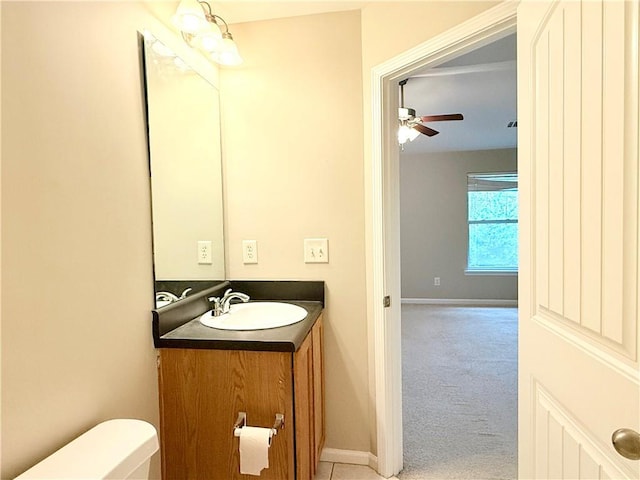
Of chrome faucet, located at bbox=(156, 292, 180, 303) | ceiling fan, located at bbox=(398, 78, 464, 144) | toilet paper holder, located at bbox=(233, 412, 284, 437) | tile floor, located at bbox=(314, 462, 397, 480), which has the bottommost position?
tile floor, located at bbox=(314, 462, 397, 480)

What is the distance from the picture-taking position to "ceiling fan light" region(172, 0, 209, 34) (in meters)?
1.47

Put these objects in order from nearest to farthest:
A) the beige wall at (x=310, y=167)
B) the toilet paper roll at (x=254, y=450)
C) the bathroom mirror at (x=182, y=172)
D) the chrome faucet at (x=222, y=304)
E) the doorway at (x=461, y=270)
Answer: the toilet paper roll at (x=254, y=450), the bathroom mirror at (x=182, y=172), the chrome faucet at (x=222, y=304), the beige wall at (x=310, y=167), the doorway at (x=461, y=270)

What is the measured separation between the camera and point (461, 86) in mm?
3234

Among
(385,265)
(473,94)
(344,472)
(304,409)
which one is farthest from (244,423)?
(473,94)

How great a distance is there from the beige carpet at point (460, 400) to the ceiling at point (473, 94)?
211 centimetres

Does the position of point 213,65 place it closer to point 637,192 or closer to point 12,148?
point 12,148

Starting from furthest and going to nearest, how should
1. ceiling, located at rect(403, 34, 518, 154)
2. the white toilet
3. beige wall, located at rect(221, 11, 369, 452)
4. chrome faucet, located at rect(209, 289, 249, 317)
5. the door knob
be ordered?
ceiling, located at rect(403, 34, 518, 154) < beige wall, located at rect(221, 11, 369, 452) < chrome faucet, located at rect(209, 289, 249, 317) < the white toilet < the door knob

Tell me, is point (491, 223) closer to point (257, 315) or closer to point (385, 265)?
point (385, 265)

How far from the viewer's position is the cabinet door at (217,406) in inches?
53.4

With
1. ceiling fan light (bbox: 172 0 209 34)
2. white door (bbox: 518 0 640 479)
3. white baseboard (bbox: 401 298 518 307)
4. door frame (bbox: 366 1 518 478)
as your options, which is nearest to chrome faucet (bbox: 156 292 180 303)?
door frame (bbox: 366 1 518 478)

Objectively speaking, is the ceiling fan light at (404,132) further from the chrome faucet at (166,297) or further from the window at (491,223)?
the window at (491,223)

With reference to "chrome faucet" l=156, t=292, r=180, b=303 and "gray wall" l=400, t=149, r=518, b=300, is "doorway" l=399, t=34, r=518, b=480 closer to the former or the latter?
"gray wall" l=400, t=149, r=518, b=300

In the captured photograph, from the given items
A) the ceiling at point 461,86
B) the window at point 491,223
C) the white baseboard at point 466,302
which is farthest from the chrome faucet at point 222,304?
the window at point 491,223

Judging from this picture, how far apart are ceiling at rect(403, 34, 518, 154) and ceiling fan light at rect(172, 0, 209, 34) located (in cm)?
119
